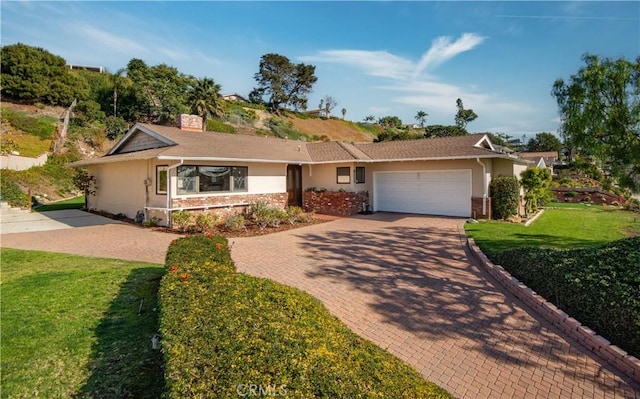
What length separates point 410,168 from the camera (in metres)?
16.9

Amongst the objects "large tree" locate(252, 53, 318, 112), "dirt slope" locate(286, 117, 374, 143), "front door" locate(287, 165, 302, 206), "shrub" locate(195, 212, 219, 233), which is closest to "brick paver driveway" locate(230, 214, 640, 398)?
"shrub" locate(195, 212, 219, 233)

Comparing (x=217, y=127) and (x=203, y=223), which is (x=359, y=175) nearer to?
(x=203, y=223)

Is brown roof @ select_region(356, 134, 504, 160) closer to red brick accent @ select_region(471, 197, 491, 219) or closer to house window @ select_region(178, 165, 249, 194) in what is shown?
red brick accent @ select_region(471, 197, 491, 219)

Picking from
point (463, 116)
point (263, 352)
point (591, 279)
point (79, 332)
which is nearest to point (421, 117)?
point (463, 116)

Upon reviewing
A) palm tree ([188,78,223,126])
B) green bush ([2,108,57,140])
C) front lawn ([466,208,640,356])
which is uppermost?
palm tree ([188,78,223,126])

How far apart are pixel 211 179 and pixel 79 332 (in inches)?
383

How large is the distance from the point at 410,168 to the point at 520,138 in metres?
90.1

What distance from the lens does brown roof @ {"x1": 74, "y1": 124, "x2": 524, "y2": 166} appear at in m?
13.4

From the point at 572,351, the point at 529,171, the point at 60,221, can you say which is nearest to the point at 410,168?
the point at 529,171

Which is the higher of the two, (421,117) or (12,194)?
(421,117)

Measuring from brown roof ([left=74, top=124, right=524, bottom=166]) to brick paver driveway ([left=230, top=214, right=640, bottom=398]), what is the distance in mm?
5182

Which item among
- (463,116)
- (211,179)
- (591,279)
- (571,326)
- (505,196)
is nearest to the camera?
(571,326)

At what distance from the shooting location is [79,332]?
4488 mm

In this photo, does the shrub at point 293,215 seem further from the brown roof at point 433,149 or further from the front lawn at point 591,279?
the front lawn at point 591,279
